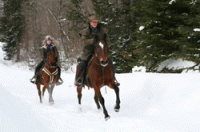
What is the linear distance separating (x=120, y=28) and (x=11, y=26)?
26765 millimetres

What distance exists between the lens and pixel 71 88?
51.5ft

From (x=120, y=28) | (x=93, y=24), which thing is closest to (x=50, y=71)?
(x=93, y=24)

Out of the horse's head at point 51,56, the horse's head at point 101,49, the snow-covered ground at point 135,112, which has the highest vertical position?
the horse's head at point 101,49

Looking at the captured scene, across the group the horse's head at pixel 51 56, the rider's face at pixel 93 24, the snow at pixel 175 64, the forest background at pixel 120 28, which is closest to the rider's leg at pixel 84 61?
the rider's face at pixel 93 24

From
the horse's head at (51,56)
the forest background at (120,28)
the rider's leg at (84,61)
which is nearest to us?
the rider's leg at (84,61)

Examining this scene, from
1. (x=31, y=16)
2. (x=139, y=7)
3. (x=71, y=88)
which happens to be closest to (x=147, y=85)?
(x=139, y=7)

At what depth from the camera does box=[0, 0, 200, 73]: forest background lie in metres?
10.3

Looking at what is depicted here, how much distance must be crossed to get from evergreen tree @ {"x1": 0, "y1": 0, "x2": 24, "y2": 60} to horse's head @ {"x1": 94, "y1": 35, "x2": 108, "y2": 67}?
37.9m

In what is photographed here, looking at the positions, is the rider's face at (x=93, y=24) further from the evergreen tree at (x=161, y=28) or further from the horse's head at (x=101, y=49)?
the evergreen tree at (x=161, y=28)

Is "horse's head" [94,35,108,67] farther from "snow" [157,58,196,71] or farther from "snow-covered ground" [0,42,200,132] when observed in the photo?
"snow" [157,58,196,71]

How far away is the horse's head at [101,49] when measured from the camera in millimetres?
6672

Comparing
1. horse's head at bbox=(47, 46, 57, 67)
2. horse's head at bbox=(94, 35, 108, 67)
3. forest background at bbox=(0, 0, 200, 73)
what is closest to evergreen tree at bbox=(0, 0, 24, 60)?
forest background at bbox=(0, 0, 200, 73)

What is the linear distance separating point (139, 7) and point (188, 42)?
504 cm

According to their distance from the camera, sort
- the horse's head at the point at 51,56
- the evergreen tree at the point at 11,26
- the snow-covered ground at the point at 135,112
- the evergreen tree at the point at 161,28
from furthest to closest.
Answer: the evergreen tree at the point at 11,26 → the evergreen tree at the point at 161,28 → the horse's head at the point at 51,56 → the snow-covered ground at the point at 135,112
